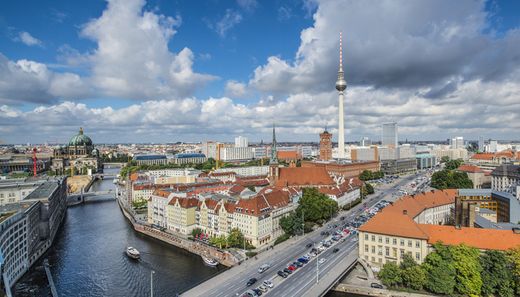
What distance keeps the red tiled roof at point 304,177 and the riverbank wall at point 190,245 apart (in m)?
36.5

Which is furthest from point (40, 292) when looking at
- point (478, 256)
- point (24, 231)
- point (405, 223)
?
point (478, 256)

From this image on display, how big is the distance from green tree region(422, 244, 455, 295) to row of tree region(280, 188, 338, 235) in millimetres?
22875

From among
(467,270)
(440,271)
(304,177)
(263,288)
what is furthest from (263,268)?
(304,177)

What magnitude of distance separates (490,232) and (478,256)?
4.21 meters

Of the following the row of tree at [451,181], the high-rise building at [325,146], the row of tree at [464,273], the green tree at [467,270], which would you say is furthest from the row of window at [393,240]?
the high-rise building at [325,146]

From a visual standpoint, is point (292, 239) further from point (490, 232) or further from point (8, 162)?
point (8, 162)

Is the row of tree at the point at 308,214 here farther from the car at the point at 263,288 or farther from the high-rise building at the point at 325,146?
the high-rise building at the point at 325,146

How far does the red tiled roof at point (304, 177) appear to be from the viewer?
91.3 metres

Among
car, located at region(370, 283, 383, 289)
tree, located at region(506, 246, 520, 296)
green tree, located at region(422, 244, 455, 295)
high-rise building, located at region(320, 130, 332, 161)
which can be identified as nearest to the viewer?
tree, located at region(506, 246, 520, 296)

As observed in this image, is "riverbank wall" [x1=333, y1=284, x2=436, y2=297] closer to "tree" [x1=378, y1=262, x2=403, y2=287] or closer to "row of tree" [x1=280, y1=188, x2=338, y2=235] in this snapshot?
"tree" [x1=378, y1=262, x2=403, y2=287]

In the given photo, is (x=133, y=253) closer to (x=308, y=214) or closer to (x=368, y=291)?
(x=308, y=214)

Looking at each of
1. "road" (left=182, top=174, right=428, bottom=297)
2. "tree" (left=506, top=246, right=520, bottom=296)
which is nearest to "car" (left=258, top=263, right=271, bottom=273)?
"road" (left=182, top=174, right=428, bottom=297)

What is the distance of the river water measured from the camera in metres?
43.3

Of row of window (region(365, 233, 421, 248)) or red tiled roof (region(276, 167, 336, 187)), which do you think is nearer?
row of window (region(365, 233, 421, 248))
